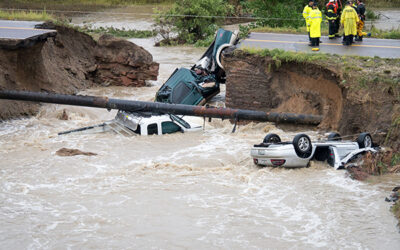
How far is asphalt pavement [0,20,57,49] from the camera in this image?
66.7 feet

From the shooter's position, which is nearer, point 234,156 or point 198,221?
point 198,221

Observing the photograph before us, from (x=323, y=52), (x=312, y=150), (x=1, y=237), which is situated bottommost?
(x=1, y=237)

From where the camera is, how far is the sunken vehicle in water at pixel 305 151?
13016mm

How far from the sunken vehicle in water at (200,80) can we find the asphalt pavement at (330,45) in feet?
2.63

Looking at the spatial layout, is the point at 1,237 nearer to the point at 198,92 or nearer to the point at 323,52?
the point at 198,92

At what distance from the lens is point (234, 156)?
1508 centimetres

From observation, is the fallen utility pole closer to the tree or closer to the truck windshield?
the truck windshield

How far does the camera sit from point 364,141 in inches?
534

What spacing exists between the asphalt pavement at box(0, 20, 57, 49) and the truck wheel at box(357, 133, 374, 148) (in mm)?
12547

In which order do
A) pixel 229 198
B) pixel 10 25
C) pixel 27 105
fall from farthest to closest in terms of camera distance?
pixel 10 25 < pixel 27 105 < pixel 229 198

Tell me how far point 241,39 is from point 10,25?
389 inches

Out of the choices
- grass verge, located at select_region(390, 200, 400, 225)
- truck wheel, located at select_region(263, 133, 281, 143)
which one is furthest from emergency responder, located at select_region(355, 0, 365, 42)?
grass verge, located at select_region(390, 200, 400, 225)

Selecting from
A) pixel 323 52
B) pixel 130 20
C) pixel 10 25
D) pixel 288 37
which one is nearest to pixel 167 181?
pixel 323 52

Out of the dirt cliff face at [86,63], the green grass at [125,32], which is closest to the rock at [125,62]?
the dirt cliff face at [86,63]
